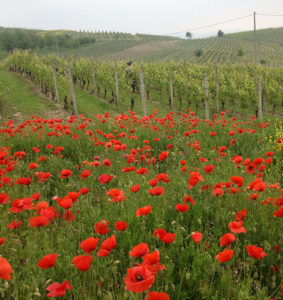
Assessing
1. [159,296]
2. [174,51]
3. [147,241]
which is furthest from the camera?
[174,51]

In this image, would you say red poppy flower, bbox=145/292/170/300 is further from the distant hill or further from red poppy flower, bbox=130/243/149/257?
the distant hill

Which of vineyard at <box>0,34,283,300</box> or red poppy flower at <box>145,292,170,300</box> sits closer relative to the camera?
red poppy flower at <box>145,292,170,300</box>

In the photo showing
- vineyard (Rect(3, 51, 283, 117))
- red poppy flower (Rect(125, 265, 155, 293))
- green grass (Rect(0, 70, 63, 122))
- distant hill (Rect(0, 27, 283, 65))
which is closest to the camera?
red poppy flower (Rect(125, 265, 155, 293))

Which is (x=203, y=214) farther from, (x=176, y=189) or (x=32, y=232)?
(x=32, y=232)

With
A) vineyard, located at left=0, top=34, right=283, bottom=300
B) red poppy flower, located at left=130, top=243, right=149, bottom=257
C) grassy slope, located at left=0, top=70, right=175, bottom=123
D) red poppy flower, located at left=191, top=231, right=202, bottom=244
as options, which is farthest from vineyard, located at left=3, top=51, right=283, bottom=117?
red poppy flower, located at left=130, top=243, right=149, bottom=257

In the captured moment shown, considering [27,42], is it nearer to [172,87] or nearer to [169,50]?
[169,50]

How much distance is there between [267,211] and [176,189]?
919 millimetres

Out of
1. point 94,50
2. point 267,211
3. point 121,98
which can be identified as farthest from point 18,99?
point 94,50

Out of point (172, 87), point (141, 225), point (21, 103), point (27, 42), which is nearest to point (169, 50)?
point (27, 42)

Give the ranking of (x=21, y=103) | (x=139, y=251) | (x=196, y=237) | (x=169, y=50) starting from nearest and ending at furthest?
(x=139, y=251)
(x=196, y=237)
(x=21, y=103)
(x=169, y=50)

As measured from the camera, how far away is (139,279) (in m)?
1.05

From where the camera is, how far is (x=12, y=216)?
2.72 m

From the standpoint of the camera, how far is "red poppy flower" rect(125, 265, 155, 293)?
3.07 ft

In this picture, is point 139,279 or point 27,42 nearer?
point 139,279
